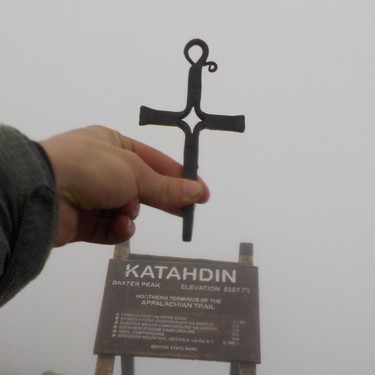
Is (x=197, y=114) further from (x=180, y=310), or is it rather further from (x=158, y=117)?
(x=180, y=310)

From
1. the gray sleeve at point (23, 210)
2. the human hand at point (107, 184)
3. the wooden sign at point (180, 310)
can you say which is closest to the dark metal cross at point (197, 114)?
the human hand at point (107, 184)

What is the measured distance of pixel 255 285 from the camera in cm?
349

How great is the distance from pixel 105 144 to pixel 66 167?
0.71ft

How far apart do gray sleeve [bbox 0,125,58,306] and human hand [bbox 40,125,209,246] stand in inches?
5.5

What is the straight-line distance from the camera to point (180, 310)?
3340 millimetres

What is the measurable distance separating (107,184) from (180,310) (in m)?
2.08

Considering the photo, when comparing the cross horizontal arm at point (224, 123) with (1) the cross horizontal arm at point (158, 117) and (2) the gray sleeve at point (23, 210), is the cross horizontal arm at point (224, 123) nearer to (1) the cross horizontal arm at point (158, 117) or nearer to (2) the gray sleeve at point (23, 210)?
(1) the cross horizontal arm at point (158, 117)

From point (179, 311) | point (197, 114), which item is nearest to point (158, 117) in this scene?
point (197, 114)

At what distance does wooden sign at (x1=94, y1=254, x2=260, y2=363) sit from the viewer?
10.3 feet

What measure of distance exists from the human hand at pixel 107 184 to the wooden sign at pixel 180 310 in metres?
1.62

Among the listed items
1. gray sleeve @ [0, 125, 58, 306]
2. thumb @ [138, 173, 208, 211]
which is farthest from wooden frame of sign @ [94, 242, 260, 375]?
gray sleeve @ [0, 125, 58, 306]

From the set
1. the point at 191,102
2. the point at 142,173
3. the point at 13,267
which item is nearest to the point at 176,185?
the point at 142,173

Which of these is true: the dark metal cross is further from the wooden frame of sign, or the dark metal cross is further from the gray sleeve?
the wooden frame of sign

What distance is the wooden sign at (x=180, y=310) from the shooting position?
3131mm
